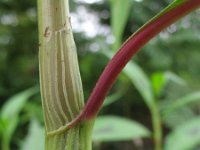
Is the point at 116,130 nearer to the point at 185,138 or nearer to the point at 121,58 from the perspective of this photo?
the point at 185,138

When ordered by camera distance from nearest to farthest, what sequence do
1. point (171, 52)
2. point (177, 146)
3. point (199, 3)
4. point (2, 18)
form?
point (199, 3), point (177, 146), point (171, 52), point (2, 18)

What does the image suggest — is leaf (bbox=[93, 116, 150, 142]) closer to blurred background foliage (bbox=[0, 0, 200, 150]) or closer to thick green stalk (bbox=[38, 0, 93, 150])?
blurred background foliage (bbox=[0, 0, 200, 150])

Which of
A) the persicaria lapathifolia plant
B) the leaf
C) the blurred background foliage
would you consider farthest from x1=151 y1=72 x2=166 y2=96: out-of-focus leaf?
the persicaria lapathifolia plant

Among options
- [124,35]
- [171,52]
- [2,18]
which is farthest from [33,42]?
[171,52]

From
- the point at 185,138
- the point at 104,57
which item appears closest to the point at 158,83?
the point at 185,138

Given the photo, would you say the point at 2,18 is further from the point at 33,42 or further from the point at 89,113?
the point at 89,113

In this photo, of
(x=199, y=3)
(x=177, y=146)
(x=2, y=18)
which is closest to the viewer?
(x=199, y=3)

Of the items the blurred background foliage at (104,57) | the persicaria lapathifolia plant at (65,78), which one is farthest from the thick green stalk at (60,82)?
the blurred background foliage at (104,57)

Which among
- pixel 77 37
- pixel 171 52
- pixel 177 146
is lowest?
pixel 177 146
